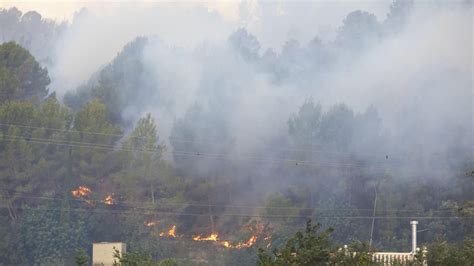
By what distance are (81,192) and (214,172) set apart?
9510 mm

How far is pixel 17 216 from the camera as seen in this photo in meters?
65.5

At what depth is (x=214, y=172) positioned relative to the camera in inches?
2719

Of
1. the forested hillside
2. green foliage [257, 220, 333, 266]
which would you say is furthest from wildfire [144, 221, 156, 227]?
green foliage [257, 220, 333, 266]

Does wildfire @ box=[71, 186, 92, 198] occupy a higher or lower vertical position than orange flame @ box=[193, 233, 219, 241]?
higher

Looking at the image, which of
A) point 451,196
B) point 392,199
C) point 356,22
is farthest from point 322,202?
point 356,22

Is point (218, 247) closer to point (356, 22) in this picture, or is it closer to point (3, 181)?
point (3, 181)

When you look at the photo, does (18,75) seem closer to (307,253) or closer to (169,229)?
(169,229)

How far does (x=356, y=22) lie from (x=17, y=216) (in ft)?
123

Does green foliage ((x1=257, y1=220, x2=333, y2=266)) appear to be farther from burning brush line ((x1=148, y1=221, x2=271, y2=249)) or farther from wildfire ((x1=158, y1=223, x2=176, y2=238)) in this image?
wildfire ((x1=158, y1=223, x2=176, y2=238))

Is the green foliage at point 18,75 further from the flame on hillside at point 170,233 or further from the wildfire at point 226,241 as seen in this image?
the wildfire at point 226,241

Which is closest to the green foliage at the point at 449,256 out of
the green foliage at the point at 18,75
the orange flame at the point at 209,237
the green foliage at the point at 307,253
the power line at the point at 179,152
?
the green foliage at the point at 307,253

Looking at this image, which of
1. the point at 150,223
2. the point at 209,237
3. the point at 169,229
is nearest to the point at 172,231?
the point at 169,229

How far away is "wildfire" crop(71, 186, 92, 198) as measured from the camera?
65.8m

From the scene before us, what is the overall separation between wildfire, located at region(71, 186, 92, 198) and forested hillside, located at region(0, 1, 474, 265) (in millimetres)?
88
